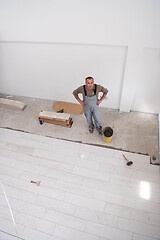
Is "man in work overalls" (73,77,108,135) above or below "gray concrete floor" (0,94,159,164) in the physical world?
above

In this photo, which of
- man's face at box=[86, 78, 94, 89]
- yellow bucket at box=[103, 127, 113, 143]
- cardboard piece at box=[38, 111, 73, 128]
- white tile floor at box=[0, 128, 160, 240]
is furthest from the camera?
cardboard piece at box=[38, 111, 73, 128]

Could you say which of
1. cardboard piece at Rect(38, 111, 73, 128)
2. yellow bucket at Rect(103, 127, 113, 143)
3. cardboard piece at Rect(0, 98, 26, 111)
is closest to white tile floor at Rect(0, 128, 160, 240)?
yellow bucket at Rect(103, 127, 113, 143)

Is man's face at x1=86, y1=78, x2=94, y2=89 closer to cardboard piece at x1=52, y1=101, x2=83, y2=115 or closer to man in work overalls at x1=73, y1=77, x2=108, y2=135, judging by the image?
man in work overalls at x1=73, y1=77, x2=108, y2=135

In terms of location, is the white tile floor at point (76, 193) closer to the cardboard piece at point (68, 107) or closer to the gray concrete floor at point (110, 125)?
the gray concrete floor at point (110, 125)

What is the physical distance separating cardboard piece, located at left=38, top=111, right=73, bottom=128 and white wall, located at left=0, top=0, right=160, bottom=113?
84 centimetres

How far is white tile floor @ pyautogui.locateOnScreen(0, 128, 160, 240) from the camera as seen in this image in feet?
8.58

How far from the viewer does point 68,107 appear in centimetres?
459

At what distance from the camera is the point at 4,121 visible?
4.39 meters

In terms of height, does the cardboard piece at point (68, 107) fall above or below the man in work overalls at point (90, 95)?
below

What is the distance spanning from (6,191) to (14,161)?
2.03 feet

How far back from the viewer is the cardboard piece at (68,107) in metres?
4.47

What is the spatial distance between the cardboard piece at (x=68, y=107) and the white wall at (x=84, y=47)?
19 cm

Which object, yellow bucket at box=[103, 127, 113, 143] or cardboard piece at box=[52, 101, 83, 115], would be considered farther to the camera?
cardboard piece at box=[52, 101, 83, 115]

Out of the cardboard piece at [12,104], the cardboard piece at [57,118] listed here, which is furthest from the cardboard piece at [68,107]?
the cardboard piece at [12,104]
